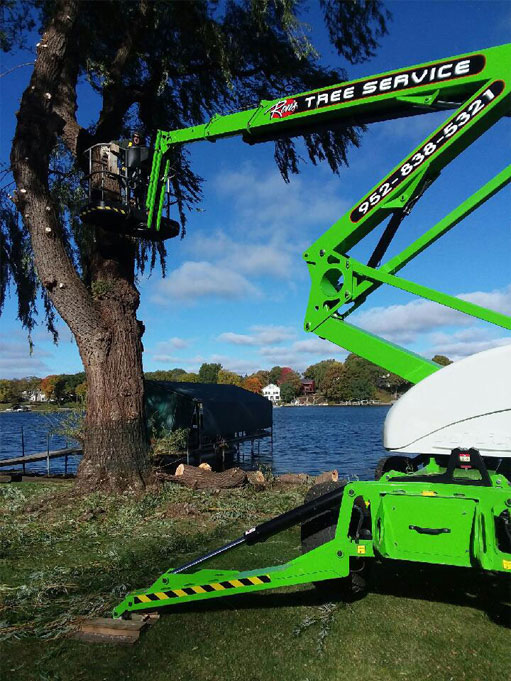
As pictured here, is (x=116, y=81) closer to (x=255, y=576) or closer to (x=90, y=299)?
(x=90, y=299)

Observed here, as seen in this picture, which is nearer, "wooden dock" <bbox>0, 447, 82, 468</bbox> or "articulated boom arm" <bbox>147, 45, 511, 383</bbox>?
"articulated boom arm" <bbox>147, 45, 511, 383</bbox>

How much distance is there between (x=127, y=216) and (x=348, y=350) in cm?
463

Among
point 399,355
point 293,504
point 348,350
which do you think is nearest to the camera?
point 399,355

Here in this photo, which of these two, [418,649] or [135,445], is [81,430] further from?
[418,649]

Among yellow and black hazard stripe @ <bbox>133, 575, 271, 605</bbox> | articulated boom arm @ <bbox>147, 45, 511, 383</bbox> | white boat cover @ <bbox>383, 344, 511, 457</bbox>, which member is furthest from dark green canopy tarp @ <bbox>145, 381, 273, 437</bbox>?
white boat cover @ <bbox>383, 344, 511, 457</bbox>

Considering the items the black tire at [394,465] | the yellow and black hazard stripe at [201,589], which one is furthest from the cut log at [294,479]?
the yellow and black hazard stripe at [201,589]

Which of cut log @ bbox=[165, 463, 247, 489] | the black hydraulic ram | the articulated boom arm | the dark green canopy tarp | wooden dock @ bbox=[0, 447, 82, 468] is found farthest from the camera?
the dark green canopy tarp

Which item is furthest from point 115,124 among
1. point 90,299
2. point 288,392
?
point 288,392

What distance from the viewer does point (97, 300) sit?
1127 centimetres

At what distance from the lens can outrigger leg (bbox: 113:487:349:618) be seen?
4.70 m

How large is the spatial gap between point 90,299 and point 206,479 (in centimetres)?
469

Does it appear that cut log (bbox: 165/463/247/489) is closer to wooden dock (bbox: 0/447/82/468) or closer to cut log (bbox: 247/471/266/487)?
cut log (bbox: 247/471/266/487)

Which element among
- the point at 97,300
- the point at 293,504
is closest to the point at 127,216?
the point at 97,300

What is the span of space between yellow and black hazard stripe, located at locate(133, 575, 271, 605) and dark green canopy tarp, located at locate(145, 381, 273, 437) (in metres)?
15.3
